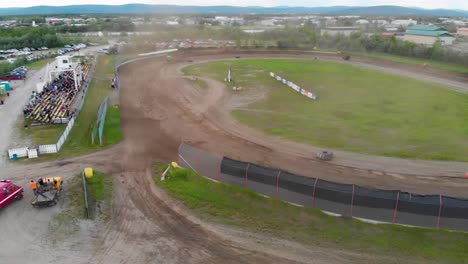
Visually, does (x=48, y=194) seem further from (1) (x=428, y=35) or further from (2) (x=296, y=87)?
(1) (x=428, y=35)

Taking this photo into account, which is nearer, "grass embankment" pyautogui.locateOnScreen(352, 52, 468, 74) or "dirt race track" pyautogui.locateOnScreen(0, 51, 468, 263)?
"dirt race track" pyautogui.locateOnScreen(0, 51, 468, 263)

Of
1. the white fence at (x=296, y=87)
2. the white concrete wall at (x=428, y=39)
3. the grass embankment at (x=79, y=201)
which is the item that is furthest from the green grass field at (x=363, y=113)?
the white concrete wall at (x=428, y=39)

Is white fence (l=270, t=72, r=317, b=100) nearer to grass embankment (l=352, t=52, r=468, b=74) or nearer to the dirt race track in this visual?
the dirt race track

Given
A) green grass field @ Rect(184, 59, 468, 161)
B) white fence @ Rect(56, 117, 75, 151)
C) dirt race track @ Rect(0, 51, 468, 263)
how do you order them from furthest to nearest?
green grass field @ Rect(184, 59, 468, 161), white fence @ Rect(56, 117, 75, 151), dirt race track @ Rect(0, 51, 468, 263)

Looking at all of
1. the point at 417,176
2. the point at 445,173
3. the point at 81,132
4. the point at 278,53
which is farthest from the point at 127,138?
the point at 278,53

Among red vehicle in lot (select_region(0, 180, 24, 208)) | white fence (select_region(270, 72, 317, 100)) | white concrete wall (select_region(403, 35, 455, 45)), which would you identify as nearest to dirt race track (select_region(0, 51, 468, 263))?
red vehicle in lot (select_region(0, 180, 24, 208))

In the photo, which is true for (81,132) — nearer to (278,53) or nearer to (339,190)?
(339,190)
